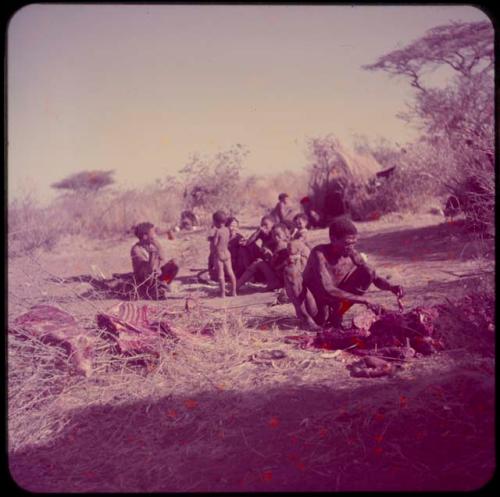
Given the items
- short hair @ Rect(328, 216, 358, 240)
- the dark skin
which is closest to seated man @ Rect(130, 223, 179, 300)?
the dark skin

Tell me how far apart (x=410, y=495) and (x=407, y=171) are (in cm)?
1275

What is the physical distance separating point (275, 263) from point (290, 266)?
69.9 inches

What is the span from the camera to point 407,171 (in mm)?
14875

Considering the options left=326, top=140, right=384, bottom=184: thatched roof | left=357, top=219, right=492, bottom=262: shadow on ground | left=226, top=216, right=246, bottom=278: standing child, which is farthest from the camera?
left=326, top=140, right=384, bottom=184: thatched roof

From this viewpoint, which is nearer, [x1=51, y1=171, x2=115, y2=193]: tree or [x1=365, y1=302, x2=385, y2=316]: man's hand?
[x1=365, y1=302, x2=385, y2=316]: man's hand

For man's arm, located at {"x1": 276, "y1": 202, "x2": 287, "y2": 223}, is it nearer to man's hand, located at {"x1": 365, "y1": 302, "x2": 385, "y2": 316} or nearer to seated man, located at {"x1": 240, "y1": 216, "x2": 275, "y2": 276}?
seated man, located at {"x1": 240, "y1": 216, "x2": 275, "y2": 276}

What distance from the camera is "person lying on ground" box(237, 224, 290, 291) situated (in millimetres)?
7777

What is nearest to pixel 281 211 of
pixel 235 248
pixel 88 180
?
pixel 235 248

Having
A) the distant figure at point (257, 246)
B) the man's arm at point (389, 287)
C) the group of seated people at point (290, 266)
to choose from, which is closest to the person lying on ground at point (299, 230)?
the group of seated people at point (290, 266)

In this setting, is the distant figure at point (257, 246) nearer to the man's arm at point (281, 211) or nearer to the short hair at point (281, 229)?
the short hair at point (281, 229)

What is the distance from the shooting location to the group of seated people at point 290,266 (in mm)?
5434

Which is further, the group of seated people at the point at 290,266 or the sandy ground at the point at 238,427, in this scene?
the group of seated people at the point at 290,266

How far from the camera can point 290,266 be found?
6082mm

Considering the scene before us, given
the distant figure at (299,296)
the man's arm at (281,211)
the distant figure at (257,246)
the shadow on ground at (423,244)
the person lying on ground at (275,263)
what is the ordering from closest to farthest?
the distant figure at (299,296)
the person lying on ground at (275,263)
the distant figure at (257,246)
the shadow on ground at (423,244)
the man's arm at (281,211)
